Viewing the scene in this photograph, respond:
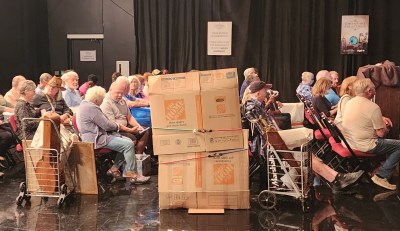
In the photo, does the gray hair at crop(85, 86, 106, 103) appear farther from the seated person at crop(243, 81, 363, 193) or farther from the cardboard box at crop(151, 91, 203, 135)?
the seated person at crop(243, 81, 363, 193)

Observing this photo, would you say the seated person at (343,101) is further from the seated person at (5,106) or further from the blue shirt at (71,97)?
the seated person at (5,106)

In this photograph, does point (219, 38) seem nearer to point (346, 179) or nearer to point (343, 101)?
point (343, 101)

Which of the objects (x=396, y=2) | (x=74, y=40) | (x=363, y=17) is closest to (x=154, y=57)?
(x=74, y=40)

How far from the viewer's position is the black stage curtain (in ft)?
29.1

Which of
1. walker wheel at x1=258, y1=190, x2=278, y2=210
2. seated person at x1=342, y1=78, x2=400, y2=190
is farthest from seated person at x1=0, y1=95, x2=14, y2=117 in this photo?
seated person at x1=342, y1=78, x2=400, y2=190

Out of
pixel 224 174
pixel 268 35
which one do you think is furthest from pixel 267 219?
pixel 268 35

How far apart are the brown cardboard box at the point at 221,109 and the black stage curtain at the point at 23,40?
18.8 feet

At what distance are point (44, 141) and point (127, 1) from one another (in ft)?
20.8

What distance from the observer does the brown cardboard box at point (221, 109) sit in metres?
4.27

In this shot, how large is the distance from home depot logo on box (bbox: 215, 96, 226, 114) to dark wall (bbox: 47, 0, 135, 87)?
646 cm

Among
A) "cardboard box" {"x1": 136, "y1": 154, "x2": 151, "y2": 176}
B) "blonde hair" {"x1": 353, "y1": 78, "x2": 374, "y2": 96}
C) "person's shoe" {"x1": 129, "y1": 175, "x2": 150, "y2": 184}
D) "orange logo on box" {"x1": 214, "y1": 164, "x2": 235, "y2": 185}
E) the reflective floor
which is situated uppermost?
"blonde hair" {"x1": 353, "y1": 78, "x2": 374, "y2": 96}

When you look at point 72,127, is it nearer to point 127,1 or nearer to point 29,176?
point 29,176

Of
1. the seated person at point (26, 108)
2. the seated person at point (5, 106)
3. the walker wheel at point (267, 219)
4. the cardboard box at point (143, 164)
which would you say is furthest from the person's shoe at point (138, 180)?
the seated person at point (5, 106)

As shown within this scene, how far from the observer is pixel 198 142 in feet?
14.3
